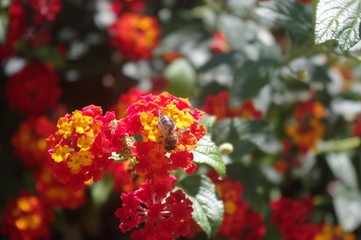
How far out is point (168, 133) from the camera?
106cm

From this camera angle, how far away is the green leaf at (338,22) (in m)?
1.14

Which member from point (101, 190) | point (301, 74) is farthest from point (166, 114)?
point (101, 190)

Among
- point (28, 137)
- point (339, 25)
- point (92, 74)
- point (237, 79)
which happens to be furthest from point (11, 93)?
point (339, 25)

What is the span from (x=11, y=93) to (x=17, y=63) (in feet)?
0.99

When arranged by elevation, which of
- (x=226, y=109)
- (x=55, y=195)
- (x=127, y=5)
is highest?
(x=127, y=5)

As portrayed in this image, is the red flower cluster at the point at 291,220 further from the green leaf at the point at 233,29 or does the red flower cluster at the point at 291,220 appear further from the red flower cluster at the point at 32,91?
the red flower cluster at the point at 32,91

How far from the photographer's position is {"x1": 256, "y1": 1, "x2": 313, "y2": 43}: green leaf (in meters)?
1.52

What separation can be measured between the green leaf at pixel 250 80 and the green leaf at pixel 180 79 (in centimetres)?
48

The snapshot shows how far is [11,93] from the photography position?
218 cm

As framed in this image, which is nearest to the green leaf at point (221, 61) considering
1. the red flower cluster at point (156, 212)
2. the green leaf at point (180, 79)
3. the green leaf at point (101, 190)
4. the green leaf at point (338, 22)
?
the green leaf at point (180, 79)

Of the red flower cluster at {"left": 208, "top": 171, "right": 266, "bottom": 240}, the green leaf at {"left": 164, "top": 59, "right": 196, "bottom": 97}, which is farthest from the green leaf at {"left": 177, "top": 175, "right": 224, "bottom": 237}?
the green leaf at {"left": 164, "top": 59, "right": 196, "bottom": 97}

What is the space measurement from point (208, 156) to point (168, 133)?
15cm

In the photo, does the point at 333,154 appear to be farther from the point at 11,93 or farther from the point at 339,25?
the point at 11,93

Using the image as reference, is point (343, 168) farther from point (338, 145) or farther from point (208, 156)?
point (208, 156)
